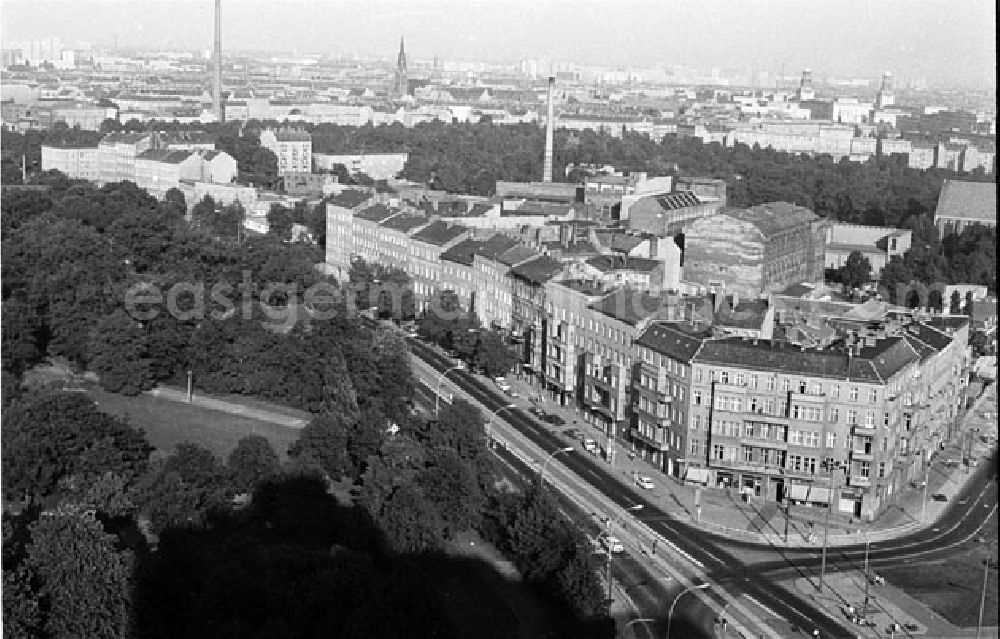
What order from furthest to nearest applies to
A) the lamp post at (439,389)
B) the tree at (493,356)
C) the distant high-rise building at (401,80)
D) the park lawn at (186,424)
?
the distant high-rise building at (401,80)
the tree at (493,356)
the lamp post at (439,389)
the park lawn at (186,424)

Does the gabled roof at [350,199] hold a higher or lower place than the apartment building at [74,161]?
higher

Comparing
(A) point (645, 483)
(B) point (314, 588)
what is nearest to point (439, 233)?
(A) point (645, 483)

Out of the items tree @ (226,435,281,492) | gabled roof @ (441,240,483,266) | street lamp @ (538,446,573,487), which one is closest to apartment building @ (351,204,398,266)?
gabled roof @ (441,240,483,266)

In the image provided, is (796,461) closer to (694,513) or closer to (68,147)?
(694,513)

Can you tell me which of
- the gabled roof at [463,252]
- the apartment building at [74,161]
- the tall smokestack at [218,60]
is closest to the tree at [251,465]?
the gabled roof at [463,252]

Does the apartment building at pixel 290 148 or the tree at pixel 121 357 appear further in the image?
the apartment building at pixel 290 148

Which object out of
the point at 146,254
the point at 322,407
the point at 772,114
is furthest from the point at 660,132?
the point at 322,407

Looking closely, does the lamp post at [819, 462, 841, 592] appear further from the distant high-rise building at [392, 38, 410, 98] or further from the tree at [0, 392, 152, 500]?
the distant high-rise building at [392, 38, 410, 98]

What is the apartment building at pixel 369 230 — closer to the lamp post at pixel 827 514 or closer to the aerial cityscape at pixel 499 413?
the aerial cityscape at pixel 499 413
